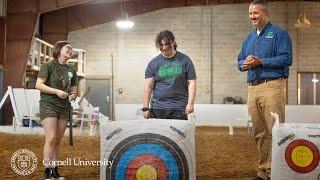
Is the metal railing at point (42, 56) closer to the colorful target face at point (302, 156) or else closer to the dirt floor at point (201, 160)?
the dirt floor at point (201, 160)

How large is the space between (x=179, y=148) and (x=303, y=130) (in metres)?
0.80

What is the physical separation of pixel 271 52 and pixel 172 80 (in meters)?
0.74

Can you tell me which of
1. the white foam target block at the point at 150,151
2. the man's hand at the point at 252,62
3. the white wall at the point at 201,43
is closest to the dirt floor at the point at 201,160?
the man's hand at the point at 252,62

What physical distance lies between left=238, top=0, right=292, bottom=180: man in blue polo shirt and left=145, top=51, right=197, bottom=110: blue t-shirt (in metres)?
0.42

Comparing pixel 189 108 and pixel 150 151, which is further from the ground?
pixel 189 108

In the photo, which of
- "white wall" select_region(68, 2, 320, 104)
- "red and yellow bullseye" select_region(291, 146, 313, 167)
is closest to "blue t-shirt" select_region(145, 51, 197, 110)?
"red and yellow bullseye" select_region(291, 146, 313, 167)

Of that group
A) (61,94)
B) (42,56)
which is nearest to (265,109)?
(61,94)

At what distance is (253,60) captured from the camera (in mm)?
3068

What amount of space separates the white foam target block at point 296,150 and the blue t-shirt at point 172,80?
0.79 m

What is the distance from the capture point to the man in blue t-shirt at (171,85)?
326cm

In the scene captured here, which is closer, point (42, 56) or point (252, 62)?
point (252, 62)

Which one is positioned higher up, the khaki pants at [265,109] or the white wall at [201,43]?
the white wall at [201,43]

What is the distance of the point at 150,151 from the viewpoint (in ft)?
8.57

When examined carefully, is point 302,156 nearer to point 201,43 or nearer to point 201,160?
point 201,160
